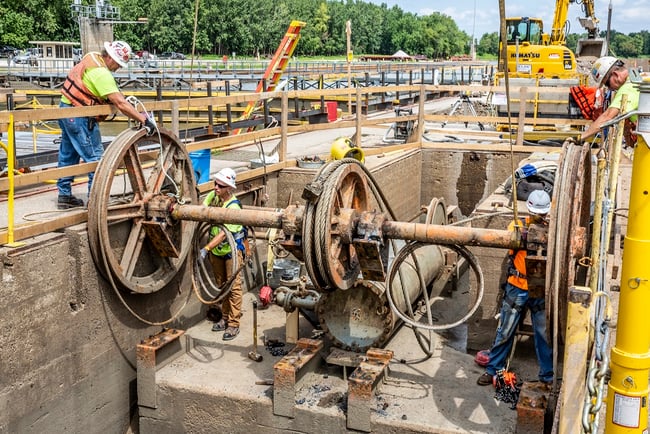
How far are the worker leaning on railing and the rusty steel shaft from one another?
117 cm

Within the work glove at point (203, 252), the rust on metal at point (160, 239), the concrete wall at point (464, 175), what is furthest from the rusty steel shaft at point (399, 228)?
the concrete wall at point (464, 175)

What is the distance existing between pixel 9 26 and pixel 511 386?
242ft

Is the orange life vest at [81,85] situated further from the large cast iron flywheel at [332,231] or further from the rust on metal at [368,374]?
the rust on metal at [368,374]

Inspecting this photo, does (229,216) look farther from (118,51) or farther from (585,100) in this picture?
(585,100)

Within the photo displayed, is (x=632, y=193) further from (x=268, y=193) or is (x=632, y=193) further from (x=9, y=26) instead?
(x=9, y=26)

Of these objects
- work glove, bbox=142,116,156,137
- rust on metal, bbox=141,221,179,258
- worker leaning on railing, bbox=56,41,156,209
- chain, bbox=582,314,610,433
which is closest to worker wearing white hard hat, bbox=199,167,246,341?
rust on metal, bbox=141,221,179,258

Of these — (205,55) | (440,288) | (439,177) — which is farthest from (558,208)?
(205,55)

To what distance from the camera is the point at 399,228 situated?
633 centimetres

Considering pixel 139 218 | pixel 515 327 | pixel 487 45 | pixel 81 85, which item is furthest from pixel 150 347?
pixel 487 45

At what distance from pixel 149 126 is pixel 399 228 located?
2.69 metres

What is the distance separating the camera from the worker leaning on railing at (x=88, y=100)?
7.12m

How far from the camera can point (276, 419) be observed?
697 cm

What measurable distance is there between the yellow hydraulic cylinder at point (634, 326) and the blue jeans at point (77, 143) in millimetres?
5107

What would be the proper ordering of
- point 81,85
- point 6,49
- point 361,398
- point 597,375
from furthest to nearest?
point 6,49
point 81,85
point 361,398
point 597,375
